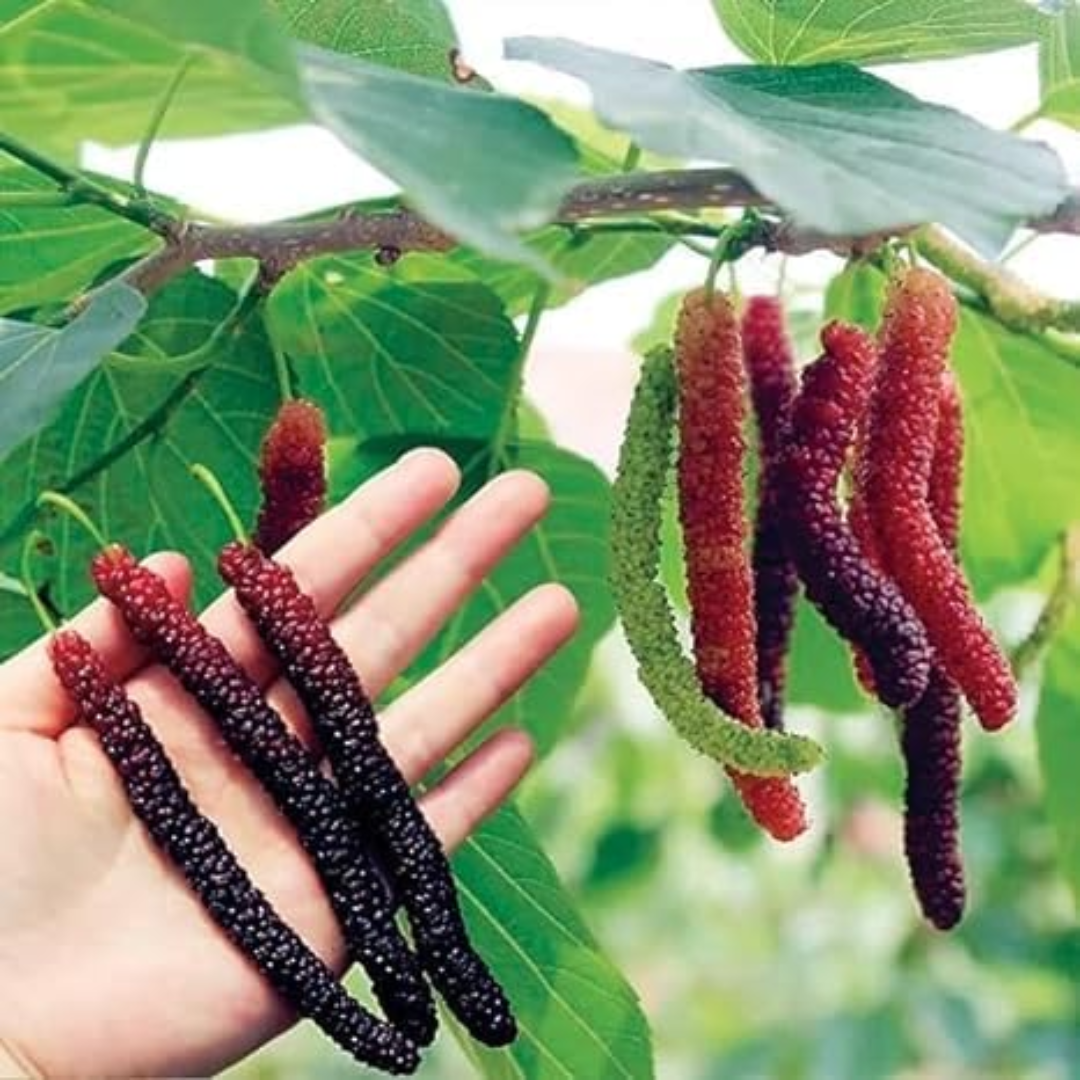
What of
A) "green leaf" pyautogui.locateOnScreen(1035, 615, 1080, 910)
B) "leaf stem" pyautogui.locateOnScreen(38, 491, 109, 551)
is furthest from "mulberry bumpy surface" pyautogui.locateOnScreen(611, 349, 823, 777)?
"green leaf" pyautogui.locateOnScreen(1035, 615, 1080, 910)

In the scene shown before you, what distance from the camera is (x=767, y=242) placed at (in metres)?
0.96

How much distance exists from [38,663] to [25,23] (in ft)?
0.86

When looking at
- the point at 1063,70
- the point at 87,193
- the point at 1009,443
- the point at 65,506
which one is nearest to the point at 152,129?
the point at 87,193

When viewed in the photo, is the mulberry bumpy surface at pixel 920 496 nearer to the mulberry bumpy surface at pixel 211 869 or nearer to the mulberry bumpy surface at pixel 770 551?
the mulberry bumpy surface at pixel 770 551

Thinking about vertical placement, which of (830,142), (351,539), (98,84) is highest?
(830,142)

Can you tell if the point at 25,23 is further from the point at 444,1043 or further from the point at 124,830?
the point at 444,1043

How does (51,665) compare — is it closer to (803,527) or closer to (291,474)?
(291,474)

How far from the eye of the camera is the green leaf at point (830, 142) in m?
0.70

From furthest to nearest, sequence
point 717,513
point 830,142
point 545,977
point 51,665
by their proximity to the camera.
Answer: point 545,977, point 51,665, point 717,513, point 830,142

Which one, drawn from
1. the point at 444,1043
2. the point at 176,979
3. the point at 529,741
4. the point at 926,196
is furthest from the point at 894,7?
the point at 444,1043

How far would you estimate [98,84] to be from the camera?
3.70 ft

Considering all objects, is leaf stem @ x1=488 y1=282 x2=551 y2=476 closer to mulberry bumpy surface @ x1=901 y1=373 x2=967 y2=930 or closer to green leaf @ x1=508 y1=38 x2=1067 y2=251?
mulberry bumpy surface @ x1=901 y1=373 x2=967 y2=930

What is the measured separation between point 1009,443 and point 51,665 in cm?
51

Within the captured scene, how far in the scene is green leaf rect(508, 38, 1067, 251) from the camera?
70cm
